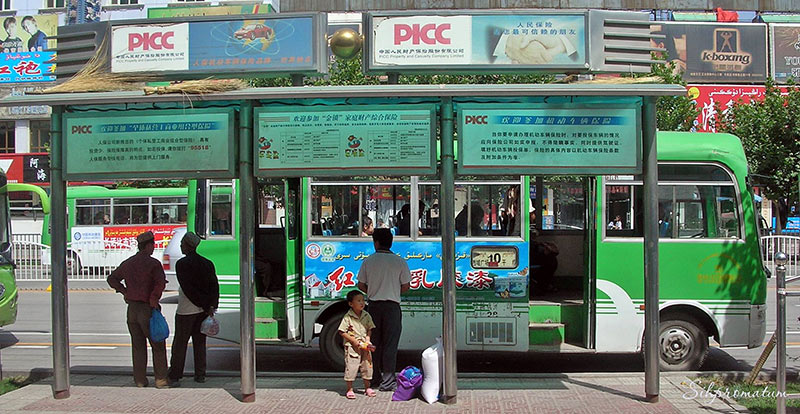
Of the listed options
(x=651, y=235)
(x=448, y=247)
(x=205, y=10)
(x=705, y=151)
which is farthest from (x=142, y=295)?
(x=205, y=10)

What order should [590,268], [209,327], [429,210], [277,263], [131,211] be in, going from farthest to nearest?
[131,211]
[277,263]
[429,210]
[590,268]
[209,327]

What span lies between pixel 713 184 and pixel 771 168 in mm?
15383

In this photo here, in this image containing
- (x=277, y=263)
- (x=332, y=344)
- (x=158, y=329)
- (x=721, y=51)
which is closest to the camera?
(x=158, y=329)

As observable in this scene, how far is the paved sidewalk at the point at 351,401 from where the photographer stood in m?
6.84

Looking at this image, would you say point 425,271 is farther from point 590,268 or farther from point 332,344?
point 590,268

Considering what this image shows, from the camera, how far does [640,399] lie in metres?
7.10

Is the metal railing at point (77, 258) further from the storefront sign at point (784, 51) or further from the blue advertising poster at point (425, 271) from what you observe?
the storefront sign at point (784, 51)

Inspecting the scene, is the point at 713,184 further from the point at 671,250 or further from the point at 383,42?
the point at 383,42

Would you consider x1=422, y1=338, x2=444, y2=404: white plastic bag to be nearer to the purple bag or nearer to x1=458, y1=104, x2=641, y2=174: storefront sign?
the purple bag

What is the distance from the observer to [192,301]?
26.1 ft

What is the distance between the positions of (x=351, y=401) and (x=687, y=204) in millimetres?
4923

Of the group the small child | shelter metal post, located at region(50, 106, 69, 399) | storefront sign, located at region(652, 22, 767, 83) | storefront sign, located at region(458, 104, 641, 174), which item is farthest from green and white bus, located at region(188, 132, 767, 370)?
storefront sign, located at region(652, 22, 767, 83)

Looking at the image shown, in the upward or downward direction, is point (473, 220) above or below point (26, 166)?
below

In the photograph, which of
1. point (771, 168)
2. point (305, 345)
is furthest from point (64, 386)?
point (771, 168)
